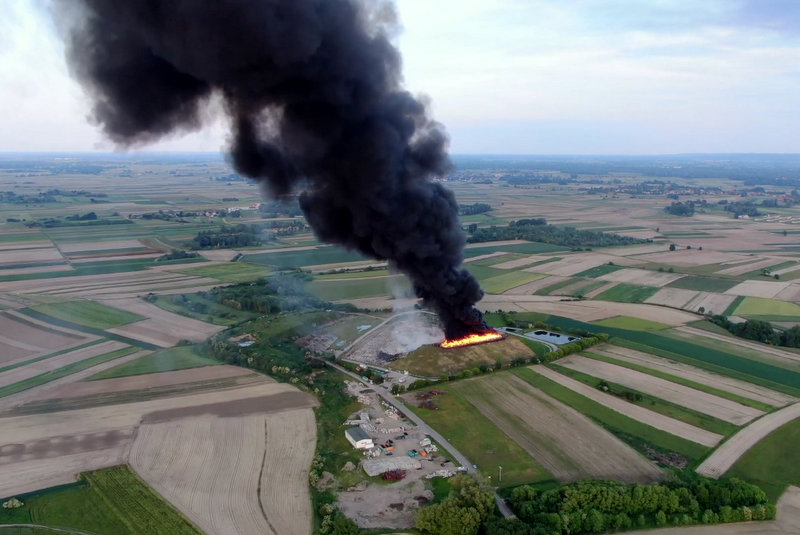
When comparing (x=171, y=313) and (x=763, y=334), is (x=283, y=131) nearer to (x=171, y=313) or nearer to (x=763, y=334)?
(x=171, y=313)

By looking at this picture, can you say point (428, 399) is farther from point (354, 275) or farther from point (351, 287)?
point (354, 275)

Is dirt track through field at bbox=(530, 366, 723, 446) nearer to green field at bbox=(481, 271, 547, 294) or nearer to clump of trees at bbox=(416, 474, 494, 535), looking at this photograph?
clump of trees at bbox=(416, 474, 494, 535)

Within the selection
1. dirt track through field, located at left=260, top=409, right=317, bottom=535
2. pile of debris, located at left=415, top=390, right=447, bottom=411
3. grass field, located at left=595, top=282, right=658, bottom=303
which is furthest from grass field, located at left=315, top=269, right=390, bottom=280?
dirt track through field, located at left=260, top=409, right=317, bottom=535

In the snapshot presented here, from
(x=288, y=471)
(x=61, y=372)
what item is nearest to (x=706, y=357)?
(x=288, y=471)

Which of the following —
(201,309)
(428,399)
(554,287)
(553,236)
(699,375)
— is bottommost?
(428,399)

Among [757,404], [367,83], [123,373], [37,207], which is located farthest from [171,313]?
[37,207]
